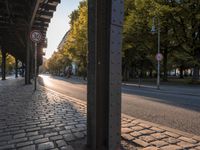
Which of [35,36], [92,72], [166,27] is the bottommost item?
[92,72]

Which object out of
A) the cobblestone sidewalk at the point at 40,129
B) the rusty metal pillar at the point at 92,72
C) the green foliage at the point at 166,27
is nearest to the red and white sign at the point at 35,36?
the cobblestone sidewalk at the point at 40,129

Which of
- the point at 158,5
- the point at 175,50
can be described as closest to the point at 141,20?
the point at 158,5

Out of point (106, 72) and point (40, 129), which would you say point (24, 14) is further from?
point (106, 72)

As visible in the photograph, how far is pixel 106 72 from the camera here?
356 centimetres

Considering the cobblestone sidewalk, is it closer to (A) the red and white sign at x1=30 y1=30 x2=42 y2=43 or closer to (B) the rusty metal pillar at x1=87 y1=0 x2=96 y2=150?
(B) the rusty metal pillar at x1=87 y1=0 x2=96 y2=150

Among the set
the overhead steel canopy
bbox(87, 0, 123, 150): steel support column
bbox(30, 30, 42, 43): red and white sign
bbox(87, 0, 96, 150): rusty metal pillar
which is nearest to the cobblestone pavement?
bbox(87, 0, 96, 150): rusty metal pillar

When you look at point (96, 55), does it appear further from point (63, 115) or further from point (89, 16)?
point (63, 115)

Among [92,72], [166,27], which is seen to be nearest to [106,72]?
[92,72]

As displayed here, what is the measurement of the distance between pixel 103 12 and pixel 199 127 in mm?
3945

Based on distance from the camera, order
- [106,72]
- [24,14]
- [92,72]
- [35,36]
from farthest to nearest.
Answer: [24,14] → [35,36] → [92,72] → [106,72]

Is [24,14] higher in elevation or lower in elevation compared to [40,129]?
higher

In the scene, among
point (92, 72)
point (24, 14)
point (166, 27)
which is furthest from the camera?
point (166, 27)

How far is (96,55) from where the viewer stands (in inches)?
142

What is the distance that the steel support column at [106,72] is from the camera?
11.5 feet
